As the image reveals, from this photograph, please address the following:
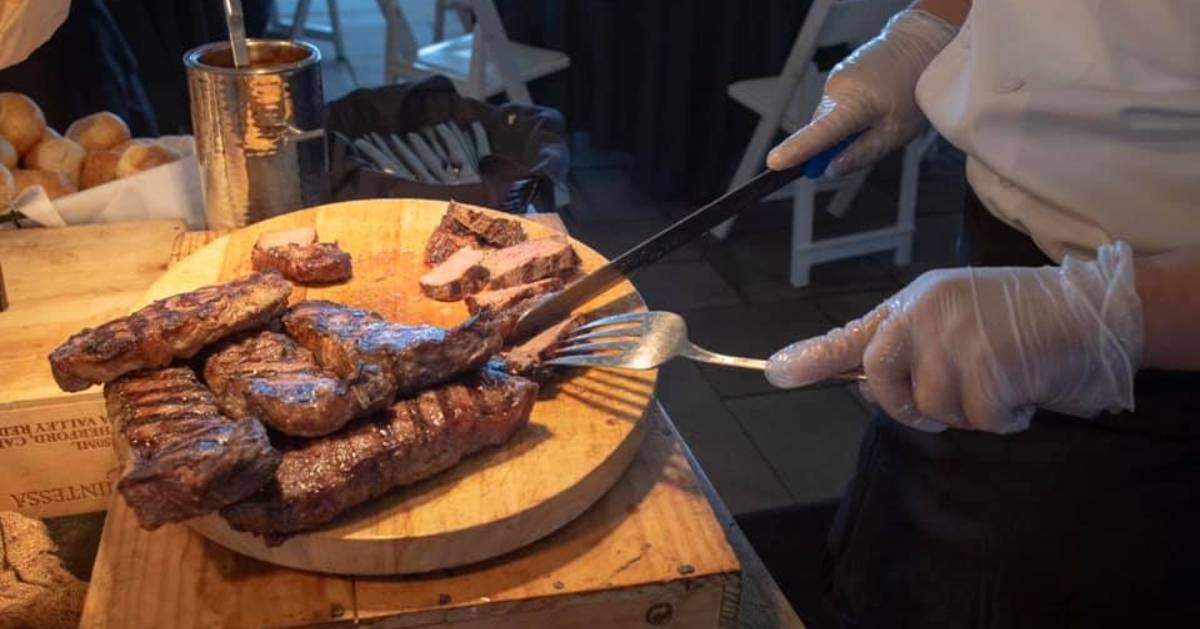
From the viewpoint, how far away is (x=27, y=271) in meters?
1.77

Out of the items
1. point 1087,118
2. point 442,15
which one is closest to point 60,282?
point 1087,118

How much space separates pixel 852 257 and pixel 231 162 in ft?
10.1

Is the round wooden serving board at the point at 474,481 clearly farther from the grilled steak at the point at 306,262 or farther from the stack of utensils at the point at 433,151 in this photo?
the stack of utensils at the point at 433,151

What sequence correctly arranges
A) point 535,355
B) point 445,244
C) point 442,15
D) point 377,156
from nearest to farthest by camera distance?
point 535,355 < point 445,244 < point 377,156 < point 442,15

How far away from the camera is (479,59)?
4.33 meters

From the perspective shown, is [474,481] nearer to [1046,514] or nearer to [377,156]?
[1046,514]

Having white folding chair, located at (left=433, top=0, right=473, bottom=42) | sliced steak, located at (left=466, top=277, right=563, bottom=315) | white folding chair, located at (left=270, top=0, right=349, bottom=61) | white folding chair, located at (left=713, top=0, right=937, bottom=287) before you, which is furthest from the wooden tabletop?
white folding chair, located at (left=270, top=0, right=349, bottom=61)

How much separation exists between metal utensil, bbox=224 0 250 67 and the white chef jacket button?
1.18 metres

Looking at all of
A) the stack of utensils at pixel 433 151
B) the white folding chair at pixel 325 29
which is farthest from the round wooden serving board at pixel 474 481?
the white folding chair at pixel 325 29

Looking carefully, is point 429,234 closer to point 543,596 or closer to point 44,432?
point 44,432

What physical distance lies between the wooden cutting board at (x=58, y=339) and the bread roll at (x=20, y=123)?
37 centimetres

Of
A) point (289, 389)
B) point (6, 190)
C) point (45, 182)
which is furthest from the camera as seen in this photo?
point (45, 182)

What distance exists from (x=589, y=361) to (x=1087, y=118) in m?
0.77

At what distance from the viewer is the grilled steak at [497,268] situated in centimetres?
159
